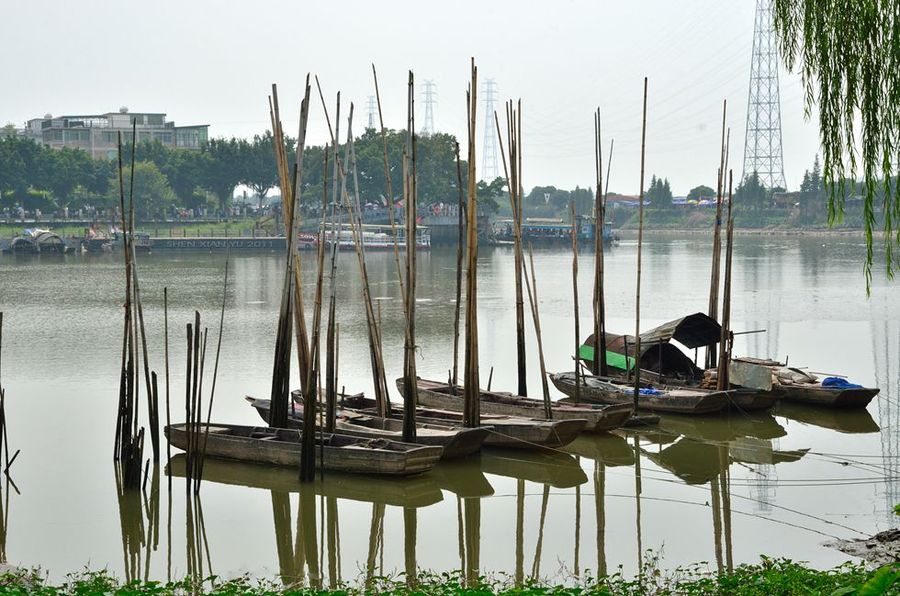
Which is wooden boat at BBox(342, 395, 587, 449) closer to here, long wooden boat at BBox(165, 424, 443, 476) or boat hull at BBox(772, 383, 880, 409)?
long wooden boat at BBox(165, 424, 443, 476)

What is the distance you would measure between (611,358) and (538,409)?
480 cm

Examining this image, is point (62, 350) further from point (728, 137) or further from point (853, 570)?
point (853, 570)

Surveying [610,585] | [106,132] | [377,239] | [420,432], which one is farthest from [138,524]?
[106,132]

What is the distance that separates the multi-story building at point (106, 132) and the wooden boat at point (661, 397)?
93.4 metres

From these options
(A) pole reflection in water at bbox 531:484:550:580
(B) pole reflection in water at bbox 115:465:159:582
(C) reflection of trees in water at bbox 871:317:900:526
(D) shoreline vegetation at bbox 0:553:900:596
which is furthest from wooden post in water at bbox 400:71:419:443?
(C) reflection of trees in water at bbox 871:317:900:526

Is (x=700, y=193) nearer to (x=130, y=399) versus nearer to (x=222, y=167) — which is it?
(x=222, y=167)

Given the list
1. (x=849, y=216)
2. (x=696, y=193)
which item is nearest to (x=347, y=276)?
(x=849, y=216)

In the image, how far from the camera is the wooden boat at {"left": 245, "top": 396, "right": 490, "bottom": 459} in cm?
1425

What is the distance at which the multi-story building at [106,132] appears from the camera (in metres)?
110

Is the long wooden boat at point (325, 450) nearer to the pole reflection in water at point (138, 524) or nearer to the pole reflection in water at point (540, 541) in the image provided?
the pole reflection in water at point (138, 524)

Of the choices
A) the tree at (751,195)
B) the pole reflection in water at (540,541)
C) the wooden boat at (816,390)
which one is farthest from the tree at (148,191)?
the pole reflection in water at (540,541)

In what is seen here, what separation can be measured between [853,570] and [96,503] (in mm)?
8851

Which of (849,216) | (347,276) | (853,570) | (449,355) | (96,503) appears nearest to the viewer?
(853,570)

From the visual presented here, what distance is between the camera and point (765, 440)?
16953 millimetres
